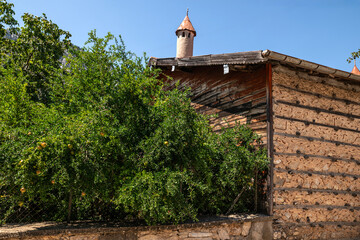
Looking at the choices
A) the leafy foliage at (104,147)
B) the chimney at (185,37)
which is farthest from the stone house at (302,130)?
the chimney at (185,37)

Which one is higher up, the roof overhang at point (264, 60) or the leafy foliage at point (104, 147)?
the roof overhang at point (264, 60)

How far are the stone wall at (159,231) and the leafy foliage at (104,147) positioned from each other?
0.24 meters

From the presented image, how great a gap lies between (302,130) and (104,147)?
15.2 feet

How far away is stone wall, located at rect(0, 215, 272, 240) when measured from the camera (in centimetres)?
409

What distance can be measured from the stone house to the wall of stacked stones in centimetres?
2

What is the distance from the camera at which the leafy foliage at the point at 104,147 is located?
157 inches

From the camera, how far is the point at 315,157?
679 centimetres

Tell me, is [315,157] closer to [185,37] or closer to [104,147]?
[104,147]

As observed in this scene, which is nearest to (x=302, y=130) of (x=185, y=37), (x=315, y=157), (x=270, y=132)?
(x=315, y=157)

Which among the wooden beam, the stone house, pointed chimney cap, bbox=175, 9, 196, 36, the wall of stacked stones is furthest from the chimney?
the wooden beam

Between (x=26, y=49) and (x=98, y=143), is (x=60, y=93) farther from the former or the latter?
(x=26, y=49)

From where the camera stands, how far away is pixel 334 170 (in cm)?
701

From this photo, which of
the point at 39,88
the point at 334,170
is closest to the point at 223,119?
the point at 334,170

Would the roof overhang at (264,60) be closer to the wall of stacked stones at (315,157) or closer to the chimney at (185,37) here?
the wall of stacked stones at (315,157)
